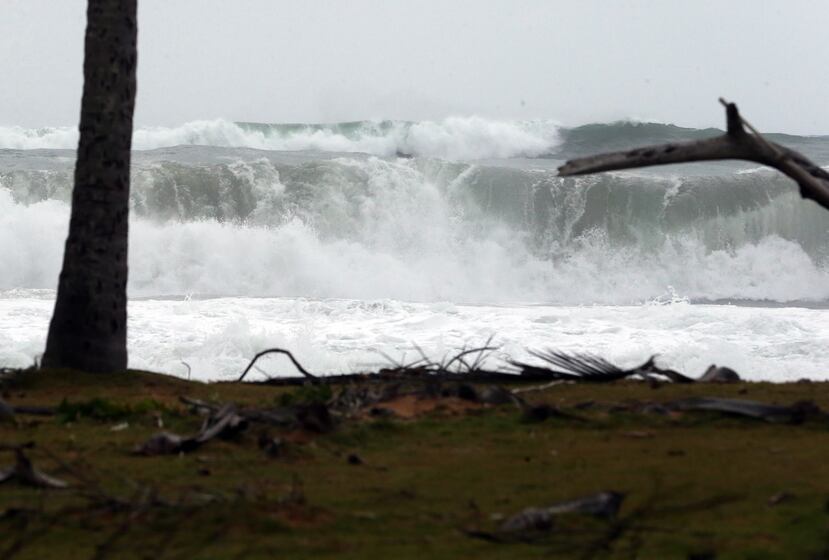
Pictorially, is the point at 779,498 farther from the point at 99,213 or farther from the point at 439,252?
the point at 439,252

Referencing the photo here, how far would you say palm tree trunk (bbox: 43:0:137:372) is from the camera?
8.85 meters

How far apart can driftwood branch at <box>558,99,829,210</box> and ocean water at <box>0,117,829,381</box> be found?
33.2 ft

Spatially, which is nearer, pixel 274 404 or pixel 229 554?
pixel 229 554

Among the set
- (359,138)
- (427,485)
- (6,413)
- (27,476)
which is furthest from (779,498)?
(359,138)

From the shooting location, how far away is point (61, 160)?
34344mm

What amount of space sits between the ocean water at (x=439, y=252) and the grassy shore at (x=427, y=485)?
9769mm

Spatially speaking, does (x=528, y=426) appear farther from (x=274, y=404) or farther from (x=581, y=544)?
(x=581, y=544)

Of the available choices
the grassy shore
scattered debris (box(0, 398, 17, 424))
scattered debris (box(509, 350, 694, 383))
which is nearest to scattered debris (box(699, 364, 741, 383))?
scattered debris (box(509, 350, 694, 383))

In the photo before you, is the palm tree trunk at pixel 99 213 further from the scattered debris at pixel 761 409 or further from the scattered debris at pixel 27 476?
the scattered debris at pixel 761 409

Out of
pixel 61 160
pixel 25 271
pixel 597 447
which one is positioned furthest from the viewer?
pixel 61 160

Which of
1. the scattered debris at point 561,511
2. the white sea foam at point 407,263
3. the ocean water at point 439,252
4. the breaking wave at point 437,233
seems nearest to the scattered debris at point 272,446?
the scattered debris at point 561,511

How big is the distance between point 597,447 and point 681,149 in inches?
54.7

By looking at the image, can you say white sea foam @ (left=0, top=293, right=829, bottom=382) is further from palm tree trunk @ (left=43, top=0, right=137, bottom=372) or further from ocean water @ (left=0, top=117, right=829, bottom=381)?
palm tree trunk @ (left=43, top=0, right=137, bottom=372)

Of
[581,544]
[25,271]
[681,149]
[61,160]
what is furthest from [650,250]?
[581,544]
